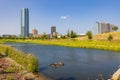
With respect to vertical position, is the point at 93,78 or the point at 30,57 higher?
the point at 30,57

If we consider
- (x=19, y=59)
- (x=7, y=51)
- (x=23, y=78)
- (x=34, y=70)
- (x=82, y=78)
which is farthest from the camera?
(x=7, y=51)

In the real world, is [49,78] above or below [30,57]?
A: below

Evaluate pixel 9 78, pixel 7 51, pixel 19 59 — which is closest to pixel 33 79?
pixel 9 78

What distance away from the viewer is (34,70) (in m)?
24.4

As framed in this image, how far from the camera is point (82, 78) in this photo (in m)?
22.5

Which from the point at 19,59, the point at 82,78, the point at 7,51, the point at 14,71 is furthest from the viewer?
the point at 7,51

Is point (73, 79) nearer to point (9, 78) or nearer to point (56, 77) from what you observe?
point (56, 77)

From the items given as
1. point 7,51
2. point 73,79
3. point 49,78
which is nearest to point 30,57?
point 49,78

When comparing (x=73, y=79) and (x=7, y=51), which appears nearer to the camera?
(x=73, y=79)

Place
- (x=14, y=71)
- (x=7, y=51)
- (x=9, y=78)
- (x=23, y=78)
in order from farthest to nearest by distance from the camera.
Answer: (x=7, y=51)
(x=14, y=71)
(x=23, y=78)
(x=9, y=78)

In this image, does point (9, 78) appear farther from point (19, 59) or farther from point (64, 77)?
point (19, 59)

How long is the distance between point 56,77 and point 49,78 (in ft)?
3.25

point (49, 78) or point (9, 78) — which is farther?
point (49, 78)

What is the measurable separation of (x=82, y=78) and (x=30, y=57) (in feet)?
22.8
